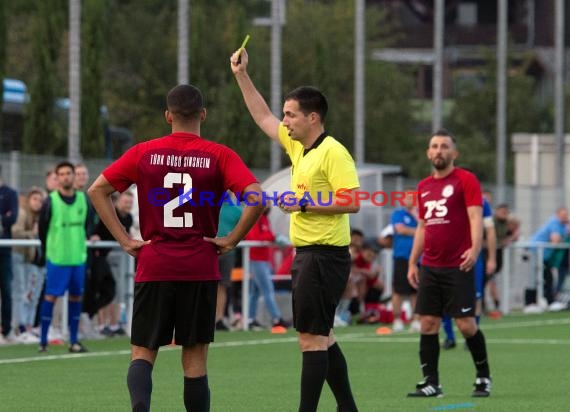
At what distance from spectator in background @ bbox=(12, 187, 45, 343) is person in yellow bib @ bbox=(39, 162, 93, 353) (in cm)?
215

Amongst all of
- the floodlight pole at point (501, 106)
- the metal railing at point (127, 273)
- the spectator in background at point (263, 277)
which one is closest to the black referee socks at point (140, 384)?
the metal railing at point (127, 273)

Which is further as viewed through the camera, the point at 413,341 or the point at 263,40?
the point at 263,40

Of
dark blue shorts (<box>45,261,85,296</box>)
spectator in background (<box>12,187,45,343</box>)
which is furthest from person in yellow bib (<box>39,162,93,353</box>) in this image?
spectator in background (<box>12,187,45,343</box>)

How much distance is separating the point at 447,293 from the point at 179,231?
4.71 m

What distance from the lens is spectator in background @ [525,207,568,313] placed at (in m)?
30.8

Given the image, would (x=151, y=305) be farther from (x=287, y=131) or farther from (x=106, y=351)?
(x=106, y=351)

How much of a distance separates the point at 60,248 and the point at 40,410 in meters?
5.88

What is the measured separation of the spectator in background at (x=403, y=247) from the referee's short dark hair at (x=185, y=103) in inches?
534

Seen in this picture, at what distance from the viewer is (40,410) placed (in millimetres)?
12656

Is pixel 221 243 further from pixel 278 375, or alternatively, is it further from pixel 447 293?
pixel 278 375

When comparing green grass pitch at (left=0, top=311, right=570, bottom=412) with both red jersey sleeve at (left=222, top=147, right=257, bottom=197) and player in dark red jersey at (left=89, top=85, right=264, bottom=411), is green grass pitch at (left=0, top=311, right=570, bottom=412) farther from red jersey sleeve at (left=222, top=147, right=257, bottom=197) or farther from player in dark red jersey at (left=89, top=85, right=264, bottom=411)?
red jersey sleeve at (left=222, top=147, right=257, bottom=197)

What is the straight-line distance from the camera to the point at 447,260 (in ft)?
45.3

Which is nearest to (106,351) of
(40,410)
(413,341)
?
(413,341)

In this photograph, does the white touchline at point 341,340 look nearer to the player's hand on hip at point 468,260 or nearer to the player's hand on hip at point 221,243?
the player's hand on hip at point 468,260
